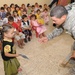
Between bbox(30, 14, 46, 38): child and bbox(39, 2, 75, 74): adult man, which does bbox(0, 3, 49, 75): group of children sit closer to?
bbox(30, 14, 46, 38): child

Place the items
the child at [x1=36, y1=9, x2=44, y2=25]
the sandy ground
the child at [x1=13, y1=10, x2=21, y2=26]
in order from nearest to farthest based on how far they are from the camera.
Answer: the sandy ground → the child at [x1=13, y1=10, x2=21, y2=26] → the child at [x1=36, y1=9, x2=44, y2=25]

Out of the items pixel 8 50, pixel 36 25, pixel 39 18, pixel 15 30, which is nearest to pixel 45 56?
pixel 15 30

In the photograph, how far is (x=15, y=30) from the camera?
297 cm

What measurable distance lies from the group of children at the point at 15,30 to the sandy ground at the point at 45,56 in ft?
0.57

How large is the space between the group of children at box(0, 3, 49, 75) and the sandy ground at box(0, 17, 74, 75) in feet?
0.57

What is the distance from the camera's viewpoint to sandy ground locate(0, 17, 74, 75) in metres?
3.19

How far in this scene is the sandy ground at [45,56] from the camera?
319 centimetres

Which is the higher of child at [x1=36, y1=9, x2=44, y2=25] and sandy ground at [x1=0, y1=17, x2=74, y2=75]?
child at [x1=36, y1=9, x2=44, y2=25]

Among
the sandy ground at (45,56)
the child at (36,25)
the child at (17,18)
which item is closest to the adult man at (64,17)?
the sandy ground at (45,56)

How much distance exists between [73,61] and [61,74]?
472 millimetres

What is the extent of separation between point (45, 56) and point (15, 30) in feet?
3.18

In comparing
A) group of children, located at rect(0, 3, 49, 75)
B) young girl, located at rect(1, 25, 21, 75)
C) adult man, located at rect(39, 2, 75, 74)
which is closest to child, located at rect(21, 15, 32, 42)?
group of children, located at rect(0, 3, 49, 75)

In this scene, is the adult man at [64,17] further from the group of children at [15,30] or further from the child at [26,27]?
the child at [26,27]

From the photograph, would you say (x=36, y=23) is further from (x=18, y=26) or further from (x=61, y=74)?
(x=61, y=74)
